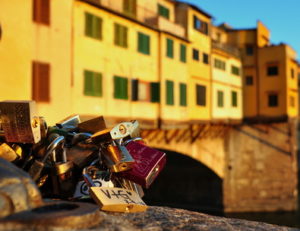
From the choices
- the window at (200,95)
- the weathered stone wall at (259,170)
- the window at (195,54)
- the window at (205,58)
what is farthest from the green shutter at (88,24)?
the weathered stone wall at (259,170)

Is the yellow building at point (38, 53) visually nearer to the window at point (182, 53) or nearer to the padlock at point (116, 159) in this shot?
the window at point (182, 53)

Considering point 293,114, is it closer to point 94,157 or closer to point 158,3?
point 158,3

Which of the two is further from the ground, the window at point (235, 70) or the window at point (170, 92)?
the window at point (235, 70)

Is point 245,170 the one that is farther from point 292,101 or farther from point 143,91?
point 143,91

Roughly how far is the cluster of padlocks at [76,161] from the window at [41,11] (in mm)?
14444

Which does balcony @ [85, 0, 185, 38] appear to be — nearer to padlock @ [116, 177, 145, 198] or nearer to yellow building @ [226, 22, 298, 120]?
yellow building @ [226, 22, 298, 120]

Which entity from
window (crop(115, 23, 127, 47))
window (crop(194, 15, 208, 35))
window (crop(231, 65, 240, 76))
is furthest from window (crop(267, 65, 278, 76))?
window (crop(115, 23, 127, 47))

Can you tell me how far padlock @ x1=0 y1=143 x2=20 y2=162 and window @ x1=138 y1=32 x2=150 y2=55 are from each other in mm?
20857

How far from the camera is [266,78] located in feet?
134

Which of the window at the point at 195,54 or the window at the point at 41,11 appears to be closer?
the window at the point at 41,11

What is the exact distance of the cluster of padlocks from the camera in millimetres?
3131

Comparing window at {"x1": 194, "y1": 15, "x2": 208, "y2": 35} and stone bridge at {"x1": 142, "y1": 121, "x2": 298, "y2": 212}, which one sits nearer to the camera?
window at {"x1": 194, "y1": 15, "x2": 208, "y2": 35}

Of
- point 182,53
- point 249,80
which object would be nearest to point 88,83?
point 182,53

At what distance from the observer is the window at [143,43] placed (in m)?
23.6
